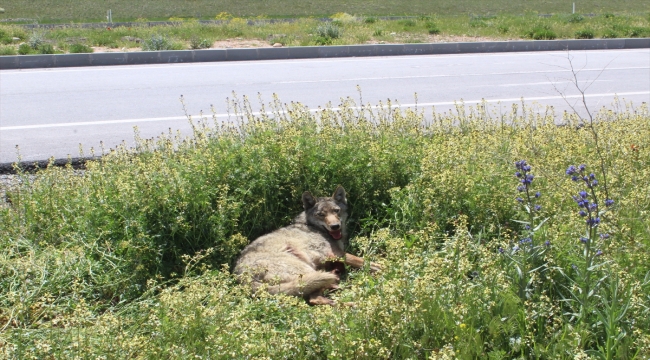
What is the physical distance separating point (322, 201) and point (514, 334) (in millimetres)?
2387

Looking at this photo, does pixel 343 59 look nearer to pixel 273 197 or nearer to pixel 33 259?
pixel 273 197

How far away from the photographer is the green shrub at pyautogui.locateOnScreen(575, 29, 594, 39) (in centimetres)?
2353

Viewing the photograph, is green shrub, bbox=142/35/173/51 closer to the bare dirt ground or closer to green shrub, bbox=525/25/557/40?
the bare dirt ground

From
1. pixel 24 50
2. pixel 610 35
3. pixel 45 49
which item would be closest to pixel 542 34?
pixel 610 35

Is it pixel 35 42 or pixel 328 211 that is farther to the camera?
pixel 35 42

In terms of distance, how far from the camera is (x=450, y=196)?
17.8 feet

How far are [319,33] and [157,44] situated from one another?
5.96 m

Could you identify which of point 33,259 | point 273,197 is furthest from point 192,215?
point 33,259

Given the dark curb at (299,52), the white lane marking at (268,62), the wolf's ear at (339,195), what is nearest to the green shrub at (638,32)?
the dark curb at (299,52)

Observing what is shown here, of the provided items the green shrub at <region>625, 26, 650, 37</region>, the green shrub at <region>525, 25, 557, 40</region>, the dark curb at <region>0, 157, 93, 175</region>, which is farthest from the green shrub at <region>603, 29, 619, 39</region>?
the dark curb at <region>0, 157, 93, 175</region>

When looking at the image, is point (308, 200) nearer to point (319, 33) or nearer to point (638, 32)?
point (319, 33)

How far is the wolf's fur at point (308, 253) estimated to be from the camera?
189 inches

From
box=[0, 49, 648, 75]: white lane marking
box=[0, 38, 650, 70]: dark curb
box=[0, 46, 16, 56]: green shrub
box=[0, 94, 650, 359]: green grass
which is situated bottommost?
box=[0, 94, 650, 359]: green grass

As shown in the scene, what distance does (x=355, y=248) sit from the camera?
588cm
